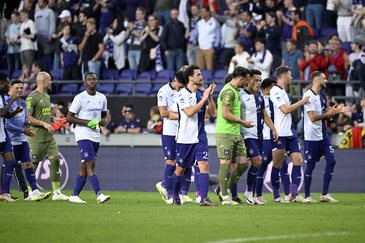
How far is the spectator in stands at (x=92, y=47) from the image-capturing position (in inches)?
1208

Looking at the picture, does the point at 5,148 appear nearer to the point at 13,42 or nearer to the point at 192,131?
the point at 192,131

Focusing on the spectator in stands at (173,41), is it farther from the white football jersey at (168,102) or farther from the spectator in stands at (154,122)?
the white football jersey at (168,102)

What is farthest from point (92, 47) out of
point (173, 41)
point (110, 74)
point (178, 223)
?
point (178, 223)

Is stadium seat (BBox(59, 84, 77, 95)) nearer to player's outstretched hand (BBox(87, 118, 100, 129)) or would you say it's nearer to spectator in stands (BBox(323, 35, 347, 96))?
spectator in stands (BBox(323, 35, 347, 96))

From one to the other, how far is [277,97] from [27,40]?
544 inches

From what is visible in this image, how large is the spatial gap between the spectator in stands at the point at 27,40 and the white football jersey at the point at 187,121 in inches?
572

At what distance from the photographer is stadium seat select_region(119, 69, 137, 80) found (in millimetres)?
31016

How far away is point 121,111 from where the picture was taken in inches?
1155

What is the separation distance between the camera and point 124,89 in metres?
30.5

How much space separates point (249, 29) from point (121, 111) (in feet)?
14.2

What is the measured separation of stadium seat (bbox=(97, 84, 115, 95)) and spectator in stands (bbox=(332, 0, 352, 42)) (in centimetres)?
686

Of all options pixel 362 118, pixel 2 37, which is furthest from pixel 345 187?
pixel 2 37

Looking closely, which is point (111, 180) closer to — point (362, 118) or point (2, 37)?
point (362, 118)

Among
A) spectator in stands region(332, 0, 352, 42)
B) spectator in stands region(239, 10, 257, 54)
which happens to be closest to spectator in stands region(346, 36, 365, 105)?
spectator in stands region(332, 0, 352, 42)
